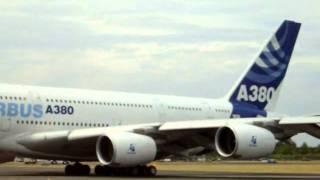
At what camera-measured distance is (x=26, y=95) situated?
2859 centimetres

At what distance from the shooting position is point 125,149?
26422 millimetres

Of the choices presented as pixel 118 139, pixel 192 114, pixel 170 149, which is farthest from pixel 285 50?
pixel 118 139

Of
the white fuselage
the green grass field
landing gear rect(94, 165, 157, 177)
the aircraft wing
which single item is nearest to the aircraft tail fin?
the white fuselage

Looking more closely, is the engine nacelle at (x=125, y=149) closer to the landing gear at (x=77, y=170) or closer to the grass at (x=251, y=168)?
the landing gear at (x=77, y=170)

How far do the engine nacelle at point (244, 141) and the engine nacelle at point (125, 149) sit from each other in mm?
2717

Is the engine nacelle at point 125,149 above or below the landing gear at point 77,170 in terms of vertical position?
above

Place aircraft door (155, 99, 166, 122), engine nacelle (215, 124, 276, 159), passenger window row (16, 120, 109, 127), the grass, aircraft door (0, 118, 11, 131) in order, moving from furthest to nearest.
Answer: the grass → aircraft door (155, 99, 166, 122) → passenger window row (16, 120, 109, 127) → aircraft door (0, 118, 11, 131) → engine nacelle (215, 124, 276, 159)

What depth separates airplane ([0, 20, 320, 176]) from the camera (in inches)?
1040

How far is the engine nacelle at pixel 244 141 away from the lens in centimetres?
2581

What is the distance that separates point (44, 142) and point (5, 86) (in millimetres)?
2744

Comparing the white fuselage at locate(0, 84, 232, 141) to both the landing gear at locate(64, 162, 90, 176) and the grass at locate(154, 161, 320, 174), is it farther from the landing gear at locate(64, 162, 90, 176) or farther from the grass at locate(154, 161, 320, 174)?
the grass at locate(154, 161, 320, 174)

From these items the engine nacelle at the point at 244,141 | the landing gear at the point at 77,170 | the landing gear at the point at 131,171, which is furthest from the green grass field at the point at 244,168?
the engine nacelle at the point at 244,141

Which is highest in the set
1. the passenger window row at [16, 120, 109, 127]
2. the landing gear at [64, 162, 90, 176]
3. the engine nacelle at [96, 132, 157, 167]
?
the passenger window row at [16, 120, 109, 127]

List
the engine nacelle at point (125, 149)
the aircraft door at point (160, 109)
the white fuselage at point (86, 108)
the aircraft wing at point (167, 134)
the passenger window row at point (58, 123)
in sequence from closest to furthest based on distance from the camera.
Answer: the engine nacelle at point (125, 149) < the aircraft wing at point (167, 134) < the white fuselage at point (86, 108) < the passenger window row at point (58, 123) < the aircraft door at point (160, 109)
